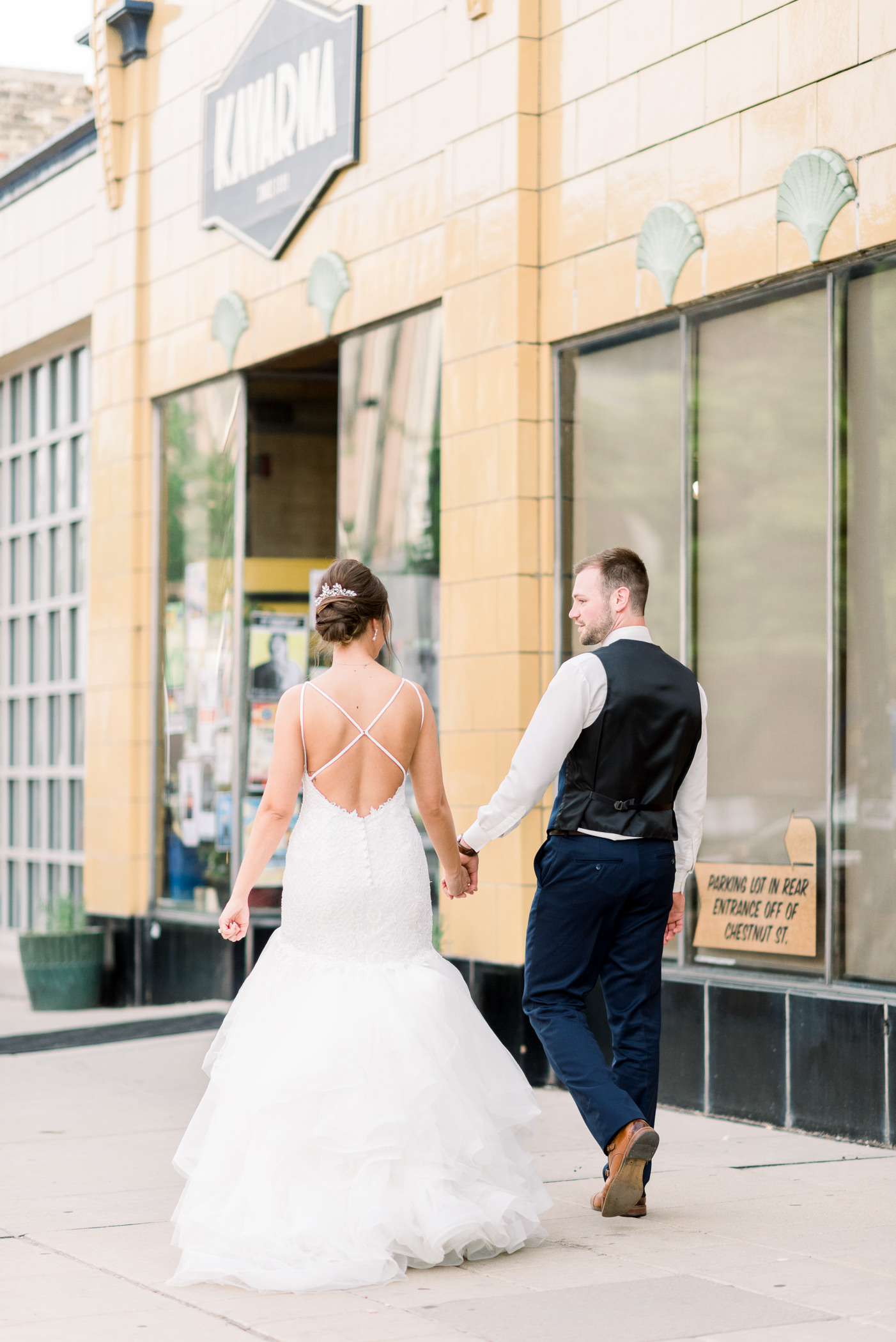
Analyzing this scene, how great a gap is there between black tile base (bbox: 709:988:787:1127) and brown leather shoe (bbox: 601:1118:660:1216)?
1.71 meters

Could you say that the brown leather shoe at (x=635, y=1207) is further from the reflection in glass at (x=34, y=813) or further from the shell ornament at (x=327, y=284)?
the reflection in glass at (x=34, y=813)

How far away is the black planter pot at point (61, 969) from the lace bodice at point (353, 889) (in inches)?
264

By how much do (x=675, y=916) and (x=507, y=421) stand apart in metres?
3.30

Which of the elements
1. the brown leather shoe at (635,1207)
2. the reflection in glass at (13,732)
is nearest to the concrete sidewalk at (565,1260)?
the brown leather shoe at (635,1207)

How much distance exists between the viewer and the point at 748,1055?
7.05m

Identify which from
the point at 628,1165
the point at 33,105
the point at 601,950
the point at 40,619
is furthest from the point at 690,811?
the point at 33,105

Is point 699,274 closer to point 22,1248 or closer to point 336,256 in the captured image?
point 336,256

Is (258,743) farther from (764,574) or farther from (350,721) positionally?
(350,721)

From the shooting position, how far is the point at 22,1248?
515 cm

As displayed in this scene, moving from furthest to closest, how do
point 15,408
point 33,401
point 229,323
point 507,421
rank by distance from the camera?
point 15,408, point 33,401, point 229,323, point 507,421

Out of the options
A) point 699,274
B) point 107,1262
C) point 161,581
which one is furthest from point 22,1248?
point 161,581

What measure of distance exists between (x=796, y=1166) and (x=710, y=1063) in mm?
1039

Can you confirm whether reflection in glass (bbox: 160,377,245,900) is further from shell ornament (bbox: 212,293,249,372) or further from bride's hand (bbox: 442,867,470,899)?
bride's hand (bbox: 442,867,470,899)

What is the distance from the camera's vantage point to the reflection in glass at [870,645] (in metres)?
6.70
